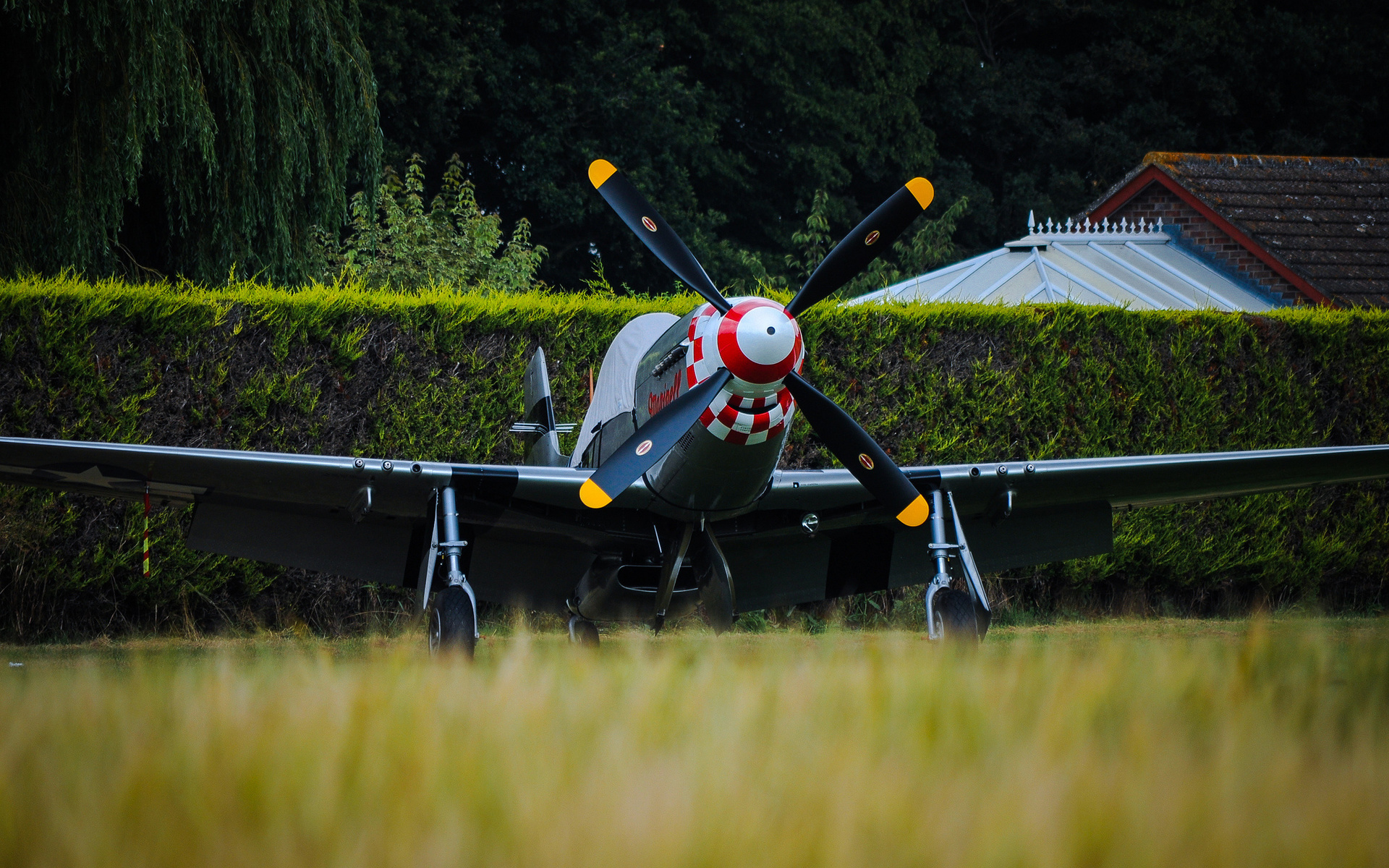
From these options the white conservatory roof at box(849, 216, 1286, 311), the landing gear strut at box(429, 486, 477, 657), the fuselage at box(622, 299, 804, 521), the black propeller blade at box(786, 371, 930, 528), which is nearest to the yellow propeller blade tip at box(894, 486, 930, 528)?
the black propeller blade at box(786, 371, 930, 528)

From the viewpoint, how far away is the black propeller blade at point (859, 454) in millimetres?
5582

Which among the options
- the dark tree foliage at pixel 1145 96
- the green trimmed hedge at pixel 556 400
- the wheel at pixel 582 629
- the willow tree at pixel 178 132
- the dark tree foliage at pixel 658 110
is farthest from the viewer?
the dark tree foliage at pixel 1145 96

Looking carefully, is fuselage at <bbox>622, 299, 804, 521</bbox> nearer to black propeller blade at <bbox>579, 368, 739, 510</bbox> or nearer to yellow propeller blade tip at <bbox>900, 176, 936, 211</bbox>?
black propeller blade at <bbox>579, 368, 739, 510</bbox>

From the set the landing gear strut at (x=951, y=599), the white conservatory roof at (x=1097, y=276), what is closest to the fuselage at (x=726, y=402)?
the landing gear strut at (x=951, y=599)

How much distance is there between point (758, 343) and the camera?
5156 mm

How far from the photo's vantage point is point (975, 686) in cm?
148

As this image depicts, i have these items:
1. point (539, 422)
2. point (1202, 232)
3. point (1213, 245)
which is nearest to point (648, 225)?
point (539, 422)

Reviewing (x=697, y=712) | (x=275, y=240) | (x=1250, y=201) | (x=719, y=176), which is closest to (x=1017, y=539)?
(x=697, y=712)

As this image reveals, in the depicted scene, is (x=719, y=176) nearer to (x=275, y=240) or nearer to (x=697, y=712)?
(x=275, y=240)

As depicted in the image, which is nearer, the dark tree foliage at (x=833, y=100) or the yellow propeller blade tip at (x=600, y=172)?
the yellow propeller blade tip at (x=600, y=172)

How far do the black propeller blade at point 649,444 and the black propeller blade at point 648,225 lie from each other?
60 cm

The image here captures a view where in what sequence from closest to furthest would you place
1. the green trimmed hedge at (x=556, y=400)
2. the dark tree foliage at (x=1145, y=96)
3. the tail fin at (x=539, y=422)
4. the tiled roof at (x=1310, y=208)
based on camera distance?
1. the tail fin at (x=539, y=422)
2. the green trimmed hedge at (x=556, y=400)
3. the tiled roof at (x=1310, y=208)
4. the dark tree foliage at (x=1145, y=96)

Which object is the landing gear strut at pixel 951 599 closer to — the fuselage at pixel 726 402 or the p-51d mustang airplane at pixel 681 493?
the p-51d mustang airplane at pixel 681 493

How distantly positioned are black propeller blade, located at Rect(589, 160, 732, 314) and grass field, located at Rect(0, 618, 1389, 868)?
14.1 feet
